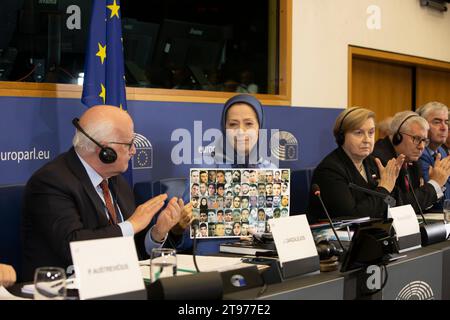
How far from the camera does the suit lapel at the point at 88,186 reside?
2.36 meters

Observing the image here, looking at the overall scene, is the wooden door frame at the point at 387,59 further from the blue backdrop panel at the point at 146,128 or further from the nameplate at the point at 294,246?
the nameplate at the point at 294,246

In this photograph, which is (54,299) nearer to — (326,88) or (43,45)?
(43,45)

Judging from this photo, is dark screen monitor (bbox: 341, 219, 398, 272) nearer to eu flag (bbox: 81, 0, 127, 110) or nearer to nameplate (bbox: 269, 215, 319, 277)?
nameplate (bbox: 269, 215, 319, 277)

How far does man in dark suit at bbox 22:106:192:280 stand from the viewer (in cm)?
224

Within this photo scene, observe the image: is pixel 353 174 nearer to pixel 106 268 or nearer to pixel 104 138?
pixel 104 138

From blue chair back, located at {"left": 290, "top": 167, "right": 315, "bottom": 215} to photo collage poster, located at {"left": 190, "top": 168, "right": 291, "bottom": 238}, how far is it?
1.46 metres

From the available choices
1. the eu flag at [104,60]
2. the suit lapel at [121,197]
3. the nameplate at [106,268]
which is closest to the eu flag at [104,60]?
the eu flag at [104,60]

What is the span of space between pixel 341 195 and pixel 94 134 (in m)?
1.34

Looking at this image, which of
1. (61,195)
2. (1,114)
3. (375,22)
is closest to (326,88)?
(375,22)

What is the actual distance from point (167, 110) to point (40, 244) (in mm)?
1765

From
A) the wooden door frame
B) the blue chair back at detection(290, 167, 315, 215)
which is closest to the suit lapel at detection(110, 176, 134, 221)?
the blue chair back at detection(290, 167, 315, 215)

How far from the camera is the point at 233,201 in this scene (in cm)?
234

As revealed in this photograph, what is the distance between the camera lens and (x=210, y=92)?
4312 millimetres

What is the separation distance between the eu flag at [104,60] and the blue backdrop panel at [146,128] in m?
0.20
